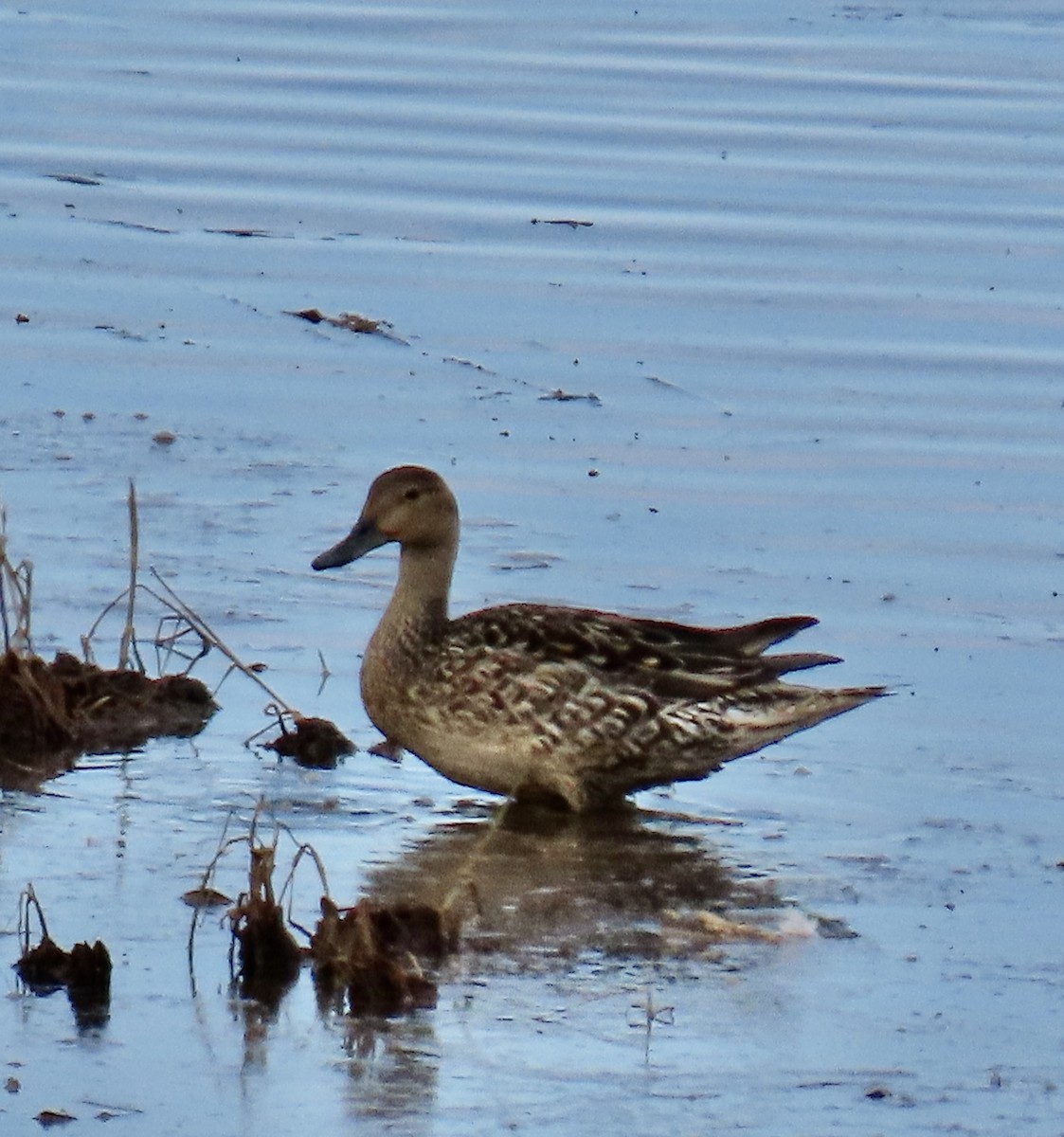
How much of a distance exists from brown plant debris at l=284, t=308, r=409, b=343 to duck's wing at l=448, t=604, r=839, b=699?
4.27 metres

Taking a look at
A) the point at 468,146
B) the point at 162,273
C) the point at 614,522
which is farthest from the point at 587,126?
the point at 614,522

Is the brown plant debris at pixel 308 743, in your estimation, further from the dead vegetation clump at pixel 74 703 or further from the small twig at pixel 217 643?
the dead vegetation clump at pixel 74 703

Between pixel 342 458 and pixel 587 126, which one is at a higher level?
pixel 587 126

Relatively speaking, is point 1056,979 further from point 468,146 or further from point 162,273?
point 468,146

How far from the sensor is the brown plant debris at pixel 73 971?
543cm

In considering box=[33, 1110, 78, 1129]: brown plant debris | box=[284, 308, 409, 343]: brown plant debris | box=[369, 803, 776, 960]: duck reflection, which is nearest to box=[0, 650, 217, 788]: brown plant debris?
box=[369, 803, 776, 960]: duck reflection

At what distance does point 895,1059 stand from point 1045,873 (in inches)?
54.0

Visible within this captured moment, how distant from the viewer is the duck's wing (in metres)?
7.65

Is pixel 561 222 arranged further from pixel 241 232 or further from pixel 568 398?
pixel 568 398

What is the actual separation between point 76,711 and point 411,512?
118 centimetres

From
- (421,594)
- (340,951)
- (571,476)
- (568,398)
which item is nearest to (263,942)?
(340,951)

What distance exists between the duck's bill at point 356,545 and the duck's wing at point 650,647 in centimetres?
44

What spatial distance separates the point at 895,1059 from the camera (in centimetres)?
542

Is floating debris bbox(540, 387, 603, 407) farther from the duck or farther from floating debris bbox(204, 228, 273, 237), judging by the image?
the duck
